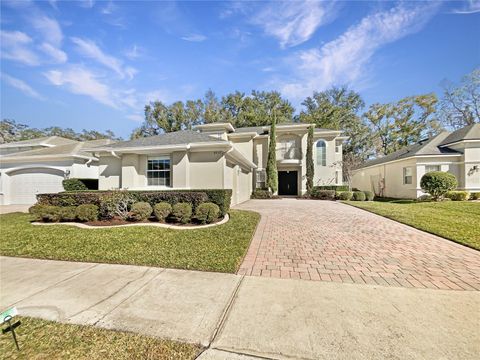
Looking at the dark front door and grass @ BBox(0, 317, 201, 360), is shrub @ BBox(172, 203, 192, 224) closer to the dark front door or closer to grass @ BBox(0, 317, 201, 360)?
grass @ BBox(0, 317, 201, 360)

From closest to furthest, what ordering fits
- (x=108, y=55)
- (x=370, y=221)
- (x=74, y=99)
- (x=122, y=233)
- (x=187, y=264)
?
(x=187, y=264) → (x=122, y=233) → (x=370, y=221) → (x=108, y=55) → (x=74, y=99)

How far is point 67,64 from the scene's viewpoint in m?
10.8

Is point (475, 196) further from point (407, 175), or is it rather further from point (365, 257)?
point (365, 257)

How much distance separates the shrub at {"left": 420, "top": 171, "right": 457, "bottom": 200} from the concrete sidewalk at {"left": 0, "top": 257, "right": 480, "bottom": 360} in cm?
1439

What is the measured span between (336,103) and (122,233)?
34750 millimetres

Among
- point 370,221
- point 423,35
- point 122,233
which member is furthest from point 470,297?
point 423,35

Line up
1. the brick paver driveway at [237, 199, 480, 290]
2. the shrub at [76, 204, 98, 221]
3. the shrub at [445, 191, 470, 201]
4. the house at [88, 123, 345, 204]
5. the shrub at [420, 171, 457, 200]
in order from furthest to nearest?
1. the shrub at [445, 191, 470, 201]
2. the shrub at [420, 171, 457, 200]
3. the house at [88, 123, 345, 204]
4. the shrub at [76, 204, 98, 221]
5. the brick paver driveway at [237, 199, 480, 290]

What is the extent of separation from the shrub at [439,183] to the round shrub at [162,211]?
55.1ft

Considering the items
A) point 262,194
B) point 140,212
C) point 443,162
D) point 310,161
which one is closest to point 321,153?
point 310,161

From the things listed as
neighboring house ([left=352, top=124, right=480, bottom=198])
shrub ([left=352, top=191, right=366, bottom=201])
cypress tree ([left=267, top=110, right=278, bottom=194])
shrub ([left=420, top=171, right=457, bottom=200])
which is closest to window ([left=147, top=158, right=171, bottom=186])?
cypress tree ([left=267, top=110, right=278, bottom=194])

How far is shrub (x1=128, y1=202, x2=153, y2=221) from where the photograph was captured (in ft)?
25.8

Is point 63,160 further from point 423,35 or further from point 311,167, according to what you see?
point 423,35

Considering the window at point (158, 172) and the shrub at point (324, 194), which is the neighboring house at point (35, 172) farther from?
the shrub at point (324, 194)

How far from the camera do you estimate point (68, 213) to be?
827cm
